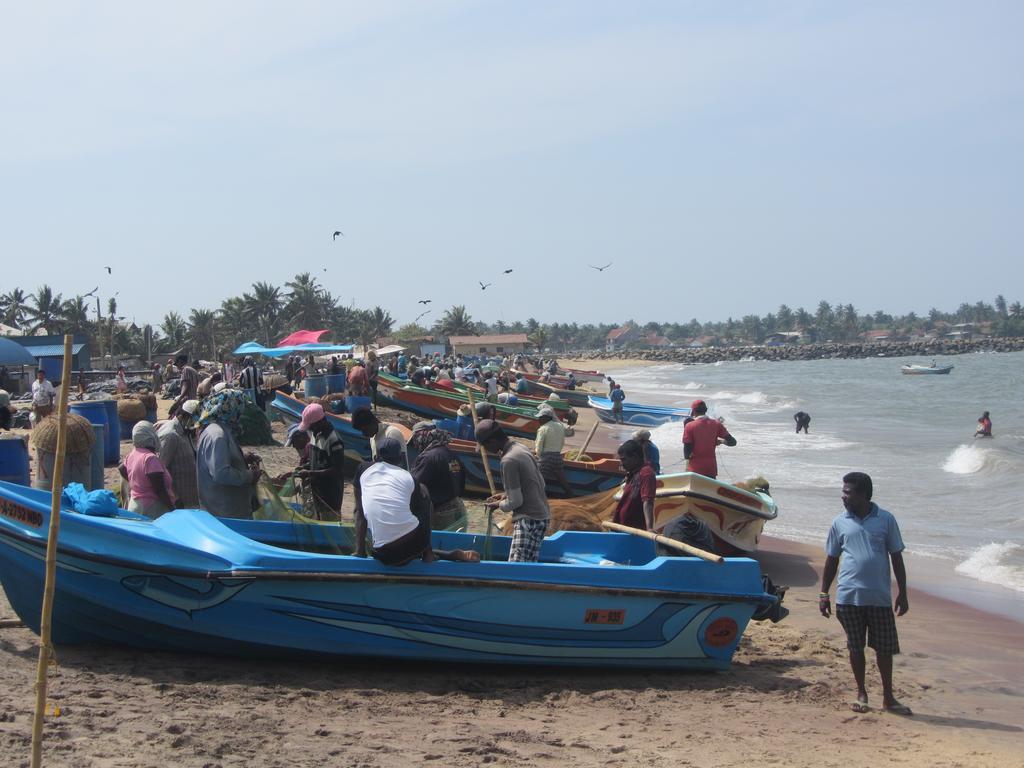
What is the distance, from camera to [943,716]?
267 inches

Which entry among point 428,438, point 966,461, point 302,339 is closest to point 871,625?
point 428,438

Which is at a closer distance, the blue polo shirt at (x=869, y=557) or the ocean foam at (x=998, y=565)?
the blue polo shirt at (x=869, y=557)

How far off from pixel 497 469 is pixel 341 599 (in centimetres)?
882

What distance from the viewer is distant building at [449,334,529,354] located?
299ft

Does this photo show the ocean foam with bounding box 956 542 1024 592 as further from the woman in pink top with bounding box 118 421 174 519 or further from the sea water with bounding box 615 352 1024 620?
the woman in pink top with bounding box 118 421 174 519

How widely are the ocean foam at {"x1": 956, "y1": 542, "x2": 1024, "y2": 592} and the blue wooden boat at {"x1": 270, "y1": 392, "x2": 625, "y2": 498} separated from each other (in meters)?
4.64

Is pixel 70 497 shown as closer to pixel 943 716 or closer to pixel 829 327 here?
pixel 943 716

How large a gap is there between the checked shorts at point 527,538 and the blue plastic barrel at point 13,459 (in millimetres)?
4812

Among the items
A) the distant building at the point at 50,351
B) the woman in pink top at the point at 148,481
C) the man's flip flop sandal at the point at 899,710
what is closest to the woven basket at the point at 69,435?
the woman in pink top at the point at 148,481

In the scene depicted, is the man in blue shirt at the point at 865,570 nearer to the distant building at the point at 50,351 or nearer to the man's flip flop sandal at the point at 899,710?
the man's flip flop sandal at the point at 899,710

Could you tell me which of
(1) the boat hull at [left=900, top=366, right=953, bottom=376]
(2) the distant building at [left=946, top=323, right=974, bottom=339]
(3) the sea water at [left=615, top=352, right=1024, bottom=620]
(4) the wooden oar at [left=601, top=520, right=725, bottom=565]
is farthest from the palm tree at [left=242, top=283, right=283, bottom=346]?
(2) the distant building at [left=946, top=323, right=974, bottom=339]

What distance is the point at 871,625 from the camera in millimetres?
6457

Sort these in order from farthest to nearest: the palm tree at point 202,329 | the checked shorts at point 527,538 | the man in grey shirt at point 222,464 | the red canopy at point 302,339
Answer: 1. the palm tree at point 202,329
2. the red canopy at point 302,339
3. the man in grey shirt at point 222,464
4. the checked shorts at point 527,538

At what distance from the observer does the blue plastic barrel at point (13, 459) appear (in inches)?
356
